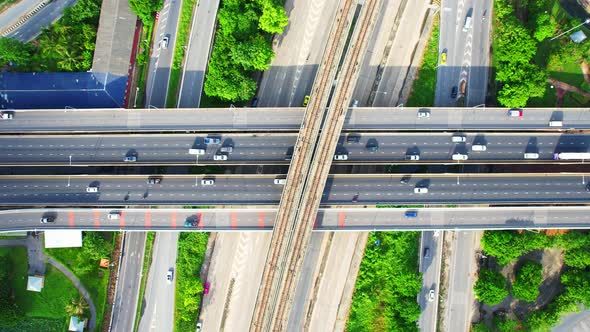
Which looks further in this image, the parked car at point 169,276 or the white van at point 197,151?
the parked car at point 169,276

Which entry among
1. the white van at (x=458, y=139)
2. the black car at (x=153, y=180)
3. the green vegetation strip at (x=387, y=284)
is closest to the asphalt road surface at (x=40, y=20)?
the black car at (x=153, y=180)

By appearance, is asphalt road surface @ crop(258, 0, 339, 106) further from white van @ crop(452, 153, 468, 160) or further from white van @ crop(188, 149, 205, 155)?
white van @ crop(452, 153, 468, 160)

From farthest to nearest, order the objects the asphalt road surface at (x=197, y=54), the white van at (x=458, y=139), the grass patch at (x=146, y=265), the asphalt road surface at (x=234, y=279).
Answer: the grass patch at (x=146, y=265), the asphalt road surface at (x=234, y=279), the asphalt road surface at (x=197, y=54), the white van at (x=458, y=139)

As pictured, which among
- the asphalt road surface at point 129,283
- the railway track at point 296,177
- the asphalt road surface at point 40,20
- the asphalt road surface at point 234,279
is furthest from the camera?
the asphalt road surface at point 40,20

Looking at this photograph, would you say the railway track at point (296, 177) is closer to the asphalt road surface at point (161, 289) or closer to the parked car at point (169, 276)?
the asphalt road surface at point (161, 289)

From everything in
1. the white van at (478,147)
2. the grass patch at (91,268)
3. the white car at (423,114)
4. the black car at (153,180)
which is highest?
the white car at (423,114)

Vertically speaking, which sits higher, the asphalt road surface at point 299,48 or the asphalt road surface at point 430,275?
the asphalt road surface at point 299,48
